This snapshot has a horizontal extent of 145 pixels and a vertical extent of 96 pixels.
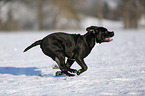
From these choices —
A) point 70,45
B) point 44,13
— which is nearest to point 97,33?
point 70,45

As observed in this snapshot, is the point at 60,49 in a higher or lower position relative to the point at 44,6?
lower

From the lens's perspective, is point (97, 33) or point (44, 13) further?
point (44, 13)

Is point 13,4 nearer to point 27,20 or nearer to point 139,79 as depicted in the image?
point 27,20

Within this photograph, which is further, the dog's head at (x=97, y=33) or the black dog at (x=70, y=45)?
the dog's head at (x=97, y=33)

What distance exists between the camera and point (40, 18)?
1619 inches

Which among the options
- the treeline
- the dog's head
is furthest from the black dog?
the treeline

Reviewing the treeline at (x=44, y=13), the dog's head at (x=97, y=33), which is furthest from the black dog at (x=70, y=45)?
the treeline at (x=44, y=13)

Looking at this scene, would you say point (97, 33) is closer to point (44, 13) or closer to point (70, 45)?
point (70, 45)

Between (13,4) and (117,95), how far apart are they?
4203cm

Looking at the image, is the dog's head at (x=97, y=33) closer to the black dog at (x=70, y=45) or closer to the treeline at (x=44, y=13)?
the black dog at (x=70, y=45)

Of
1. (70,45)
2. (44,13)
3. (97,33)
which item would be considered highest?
(44,13)

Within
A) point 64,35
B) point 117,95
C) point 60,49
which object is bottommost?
point 117,95

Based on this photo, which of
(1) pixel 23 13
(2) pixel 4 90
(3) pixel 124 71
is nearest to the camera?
(2) pixel 4 90

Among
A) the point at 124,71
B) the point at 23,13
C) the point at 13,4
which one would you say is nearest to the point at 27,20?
the point at 23,13
